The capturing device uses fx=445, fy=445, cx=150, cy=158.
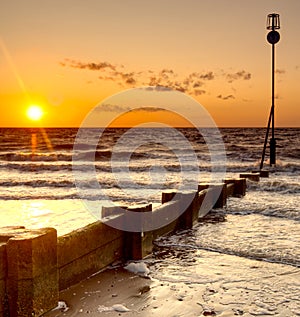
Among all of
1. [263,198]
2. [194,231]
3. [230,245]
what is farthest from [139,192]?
[230,245]

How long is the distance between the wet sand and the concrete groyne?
0.19m

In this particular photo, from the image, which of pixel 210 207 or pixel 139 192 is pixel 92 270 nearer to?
pixel 210 207

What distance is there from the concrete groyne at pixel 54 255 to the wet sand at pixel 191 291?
0.19 m

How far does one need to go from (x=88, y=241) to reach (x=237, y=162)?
30.8 m

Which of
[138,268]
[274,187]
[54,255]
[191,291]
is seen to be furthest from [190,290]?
[274,187]

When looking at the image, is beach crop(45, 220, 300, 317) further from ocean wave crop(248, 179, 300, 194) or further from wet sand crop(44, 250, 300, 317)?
ocean wave crop(248, 179, 300, 194)

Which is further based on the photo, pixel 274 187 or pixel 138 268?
pixel 274 187

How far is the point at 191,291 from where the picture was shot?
5.29m

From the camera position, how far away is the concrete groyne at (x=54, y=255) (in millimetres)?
4078

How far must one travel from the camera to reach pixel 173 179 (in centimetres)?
2275

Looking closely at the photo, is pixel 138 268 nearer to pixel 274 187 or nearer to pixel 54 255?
pixel 54 255

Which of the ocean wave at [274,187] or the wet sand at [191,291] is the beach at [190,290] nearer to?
the wet sand at [191,291]

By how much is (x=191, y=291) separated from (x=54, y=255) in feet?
5.74

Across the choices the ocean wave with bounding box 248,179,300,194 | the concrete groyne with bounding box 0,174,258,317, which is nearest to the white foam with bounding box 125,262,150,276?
the concrete groyne with bounding box 0,174,258,317
